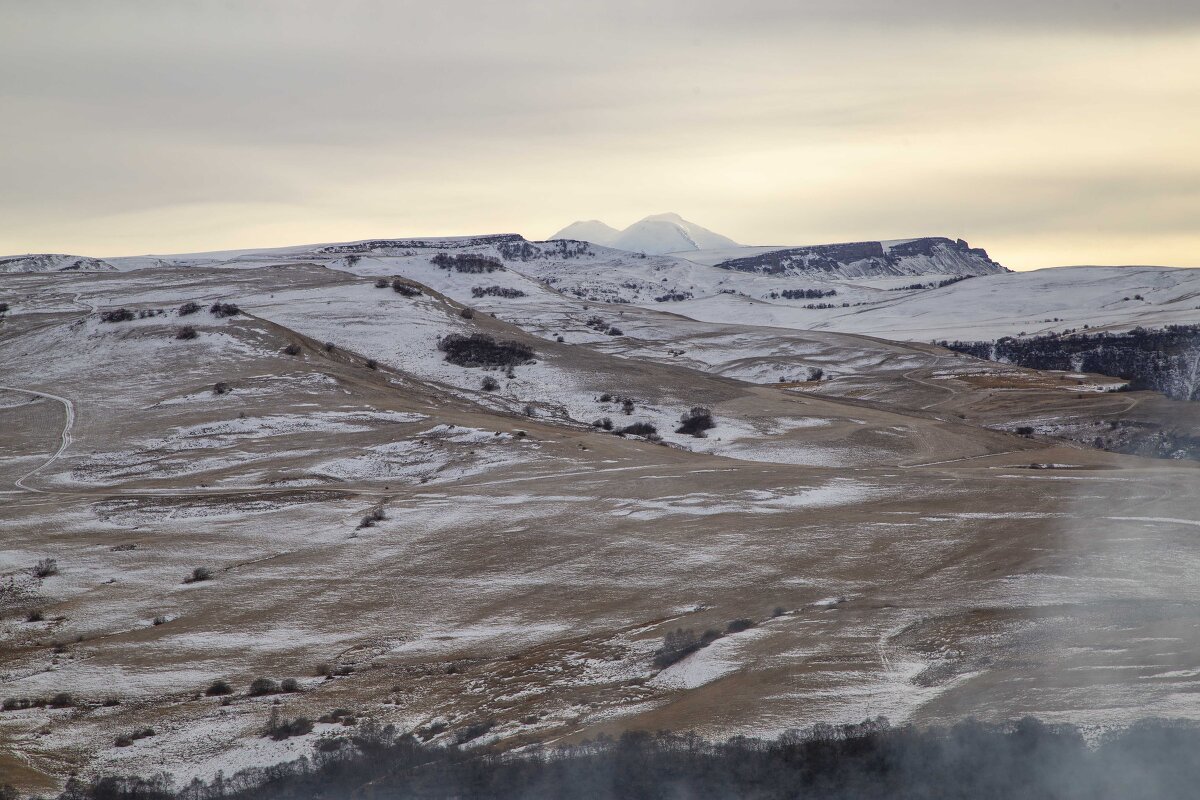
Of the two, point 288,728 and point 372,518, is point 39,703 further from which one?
point 372,518

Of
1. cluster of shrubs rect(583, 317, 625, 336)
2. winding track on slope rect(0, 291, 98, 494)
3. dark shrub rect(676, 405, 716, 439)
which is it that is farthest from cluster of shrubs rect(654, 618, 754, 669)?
cluster of shrubs rect(583, 317, 625, 336)

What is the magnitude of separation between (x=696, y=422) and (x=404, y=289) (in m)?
50.6

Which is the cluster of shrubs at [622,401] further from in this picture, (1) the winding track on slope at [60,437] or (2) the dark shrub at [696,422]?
(1) the winding track on slope at [60,437]

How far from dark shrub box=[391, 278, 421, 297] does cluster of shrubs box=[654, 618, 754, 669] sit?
8165 cm

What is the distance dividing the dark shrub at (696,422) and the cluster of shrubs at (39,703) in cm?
4050

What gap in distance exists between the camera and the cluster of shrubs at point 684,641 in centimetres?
2145

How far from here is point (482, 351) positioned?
260 ft

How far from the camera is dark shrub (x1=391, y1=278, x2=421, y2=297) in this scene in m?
101

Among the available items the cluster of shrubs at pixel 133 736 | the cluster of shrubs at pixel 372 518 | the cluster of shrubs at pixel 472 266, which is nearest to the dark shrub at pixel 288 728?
the cluster of shrubs at pixel 133 736

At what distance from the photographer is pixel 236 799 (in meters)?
16.9

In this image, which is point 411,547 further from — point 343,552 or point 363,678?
point 363,678

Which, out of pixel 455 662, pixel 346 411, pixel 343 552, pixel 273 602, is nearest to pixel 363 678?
pixel 455 662

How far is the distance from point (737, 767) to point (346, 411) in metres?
42.1

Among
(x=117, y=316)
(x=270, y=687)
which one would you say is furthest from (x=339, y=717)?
(x=117, y=316)
